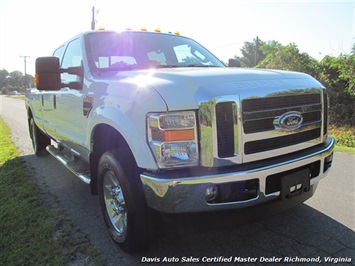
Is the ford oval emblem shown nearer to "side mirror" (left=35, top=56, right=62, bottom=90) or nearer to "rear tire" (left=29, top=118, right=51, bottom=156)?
"side mirror" (left=35, top=56, right=62, bottom=90)

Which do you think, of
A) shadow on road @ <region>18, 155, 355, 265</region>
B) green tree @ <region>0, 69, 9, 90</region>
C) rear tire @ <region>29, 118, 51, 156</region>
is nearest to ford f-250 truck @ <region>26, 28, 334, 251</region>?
shadow on road @ <region>18, 155, 355, 265</region>

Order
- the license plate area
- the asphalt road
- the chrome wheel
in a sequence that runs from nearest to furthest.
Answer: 1. the license plate area
2. the asphalt road
3. the chrome wheel

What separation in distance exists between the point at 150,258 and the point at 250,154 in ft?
4.07

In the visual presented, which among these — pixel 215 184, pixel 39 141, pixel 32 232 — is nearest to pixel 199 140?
pixel 215 184

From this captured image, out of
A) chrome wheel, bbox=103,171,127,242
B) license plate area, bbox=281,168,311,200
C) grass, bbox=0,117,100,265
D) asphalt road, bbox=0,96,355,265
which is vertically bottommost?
Result: grass, bbox=0,117,100,265

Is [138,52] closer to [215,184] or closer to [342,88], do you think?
[215,184]

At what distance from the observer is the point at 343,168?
522 centimetres

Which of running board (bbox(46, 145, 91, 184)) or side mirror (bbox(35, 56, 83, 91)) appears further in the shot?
running board (bbox(46, 145, 91, 184))

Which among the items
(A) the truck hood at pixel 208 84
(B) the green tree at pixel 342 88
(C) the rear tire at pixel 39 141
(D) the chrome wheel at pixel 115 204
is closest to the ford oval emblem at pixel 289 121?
(A) the truck hood at pixel 208 84

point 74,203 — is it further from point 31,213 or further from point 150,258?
point 150,258

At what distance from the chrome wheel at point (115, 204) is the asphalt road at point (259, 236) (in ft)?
0.62

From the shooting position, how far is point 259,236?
2.96 m

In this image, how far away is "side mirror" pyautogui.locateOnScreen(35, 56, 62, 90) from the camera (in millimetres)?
3179

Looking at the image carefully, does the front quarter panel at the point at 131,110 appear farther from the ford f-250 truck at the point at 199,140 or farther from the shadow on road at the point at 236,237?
the shadow on road at the point at 236,237
